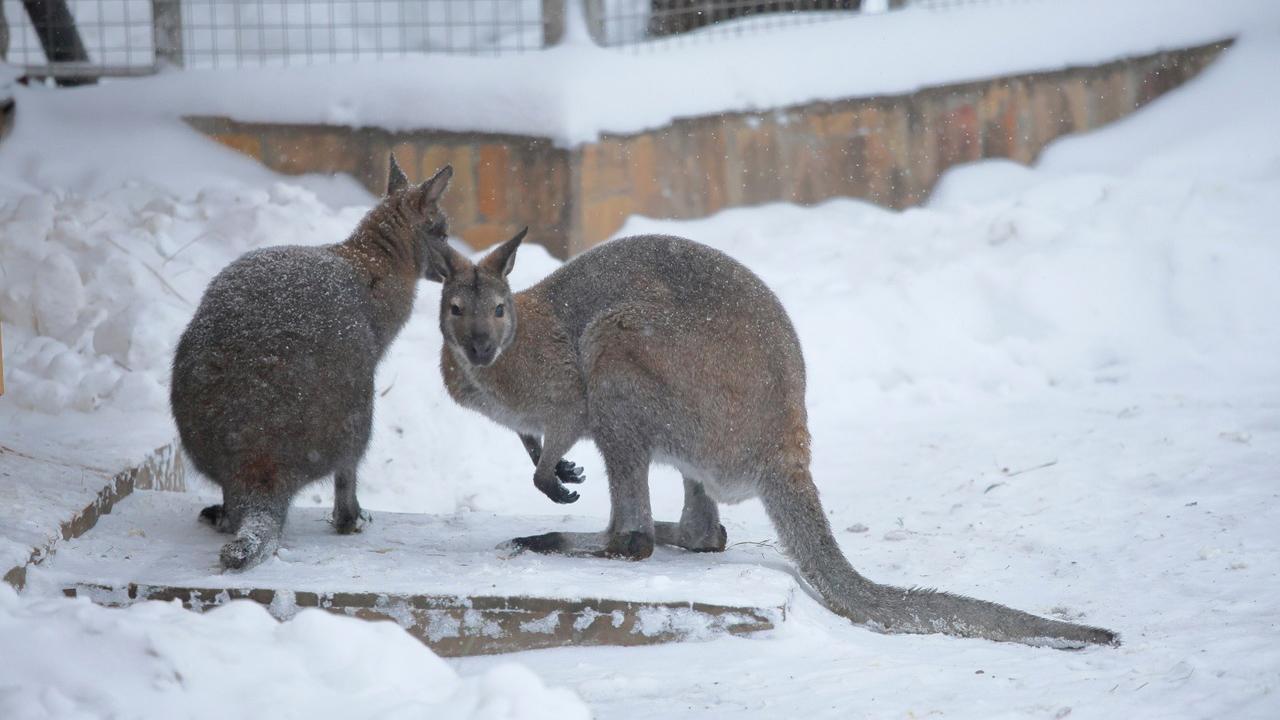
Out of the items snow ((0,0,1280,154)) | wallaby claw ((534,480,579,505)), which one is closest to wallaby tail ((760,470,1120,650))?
wallaby claw ((534,480,579,505))

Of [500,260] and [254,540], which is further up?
[500,260]

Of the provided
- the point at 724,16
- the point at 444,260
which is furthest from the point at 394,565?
the point at 724,16

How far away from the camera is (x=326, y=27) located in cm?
944

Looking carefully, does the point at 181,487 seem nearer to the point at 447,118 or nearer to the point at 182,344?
the point at 182,344

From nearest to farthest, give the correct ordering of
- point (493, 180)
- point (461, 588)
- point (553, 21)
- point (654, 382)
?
point (461, 588)
point (654, 382)
point (493, 180)
point (553, 21)

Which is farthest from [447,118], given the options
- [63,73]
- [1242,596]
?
[1242,596]

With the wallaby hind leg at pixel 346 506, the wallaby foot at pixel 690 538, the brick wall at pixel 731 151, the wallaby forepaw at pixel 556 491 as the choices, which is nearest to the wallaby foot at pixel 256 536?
the wallaby hind leg at pixel 346 506

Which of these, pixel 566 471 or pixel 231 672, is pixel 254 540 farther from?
pixel 231 672

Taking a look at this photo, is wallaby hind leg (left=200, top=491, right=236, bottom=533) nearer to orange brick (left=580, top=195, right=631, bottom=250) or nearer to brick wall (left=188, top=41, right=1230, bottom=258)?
brick wall (left=188, top=41, right=1230, bottom=258)

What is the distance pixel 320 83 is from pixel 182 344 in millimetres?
4568

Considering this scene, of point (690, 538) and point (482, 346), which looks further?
point (690, 538)

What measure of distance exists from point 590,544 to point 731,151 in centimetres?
498

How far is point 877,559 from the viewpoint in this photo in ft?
18.5

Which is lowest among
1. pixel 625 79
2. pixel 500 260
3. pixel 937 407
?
pixel 937 407
